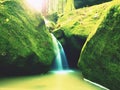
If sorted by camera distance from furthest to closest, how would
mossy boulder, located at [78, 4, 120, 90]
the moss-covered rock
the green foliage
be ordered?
the green foliage → the moss-covered rock → mossy boulder, located at [78, 4, 120, 90]

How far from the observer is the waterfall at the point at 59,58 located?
601 inches

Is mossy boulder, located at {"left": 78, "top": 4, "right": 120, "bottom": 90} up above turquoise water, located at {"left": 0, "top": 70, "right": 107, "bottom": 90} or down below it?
above

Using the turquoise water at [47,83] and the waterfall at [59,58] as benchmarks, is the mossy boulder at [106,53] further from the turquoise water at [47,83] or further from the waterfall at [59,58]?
the waterfall at [59,58]

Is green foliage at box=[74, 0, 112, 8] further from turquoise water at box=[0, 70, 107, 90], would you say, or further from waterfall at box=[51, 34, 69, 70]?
turquoise water at box=[0, 70, 107, 90]

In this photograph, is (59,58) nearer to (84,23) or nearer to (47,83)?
(84,23)

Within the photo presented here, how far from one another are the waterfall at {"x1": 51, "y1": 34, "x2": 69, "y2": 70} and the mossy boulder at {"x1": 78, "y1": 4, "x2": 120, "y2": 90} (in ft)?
13.6

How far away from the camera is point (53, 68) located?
49.5 ft

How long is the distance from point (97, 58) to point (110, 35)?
47.8 inches

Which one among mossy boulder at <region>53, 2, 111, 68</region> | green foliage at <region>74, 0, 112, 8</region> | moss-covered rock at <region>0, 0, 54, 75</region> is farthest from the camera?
green foliage at <region>74, 0, 112, 8</region>

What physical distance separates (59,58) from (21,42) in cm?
378

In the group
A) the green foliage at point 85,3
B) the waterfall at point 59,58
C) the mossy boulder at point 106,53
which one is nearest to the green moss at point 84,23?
the waterfall at point 59,58

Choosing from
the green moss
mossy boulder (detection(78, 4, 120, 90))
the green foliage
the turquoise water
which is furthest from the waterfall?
the green foliage

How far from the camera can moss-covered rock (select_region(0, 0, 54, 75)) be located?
470 inches

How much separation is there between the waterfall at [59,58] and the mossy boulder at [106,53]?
4.13m
